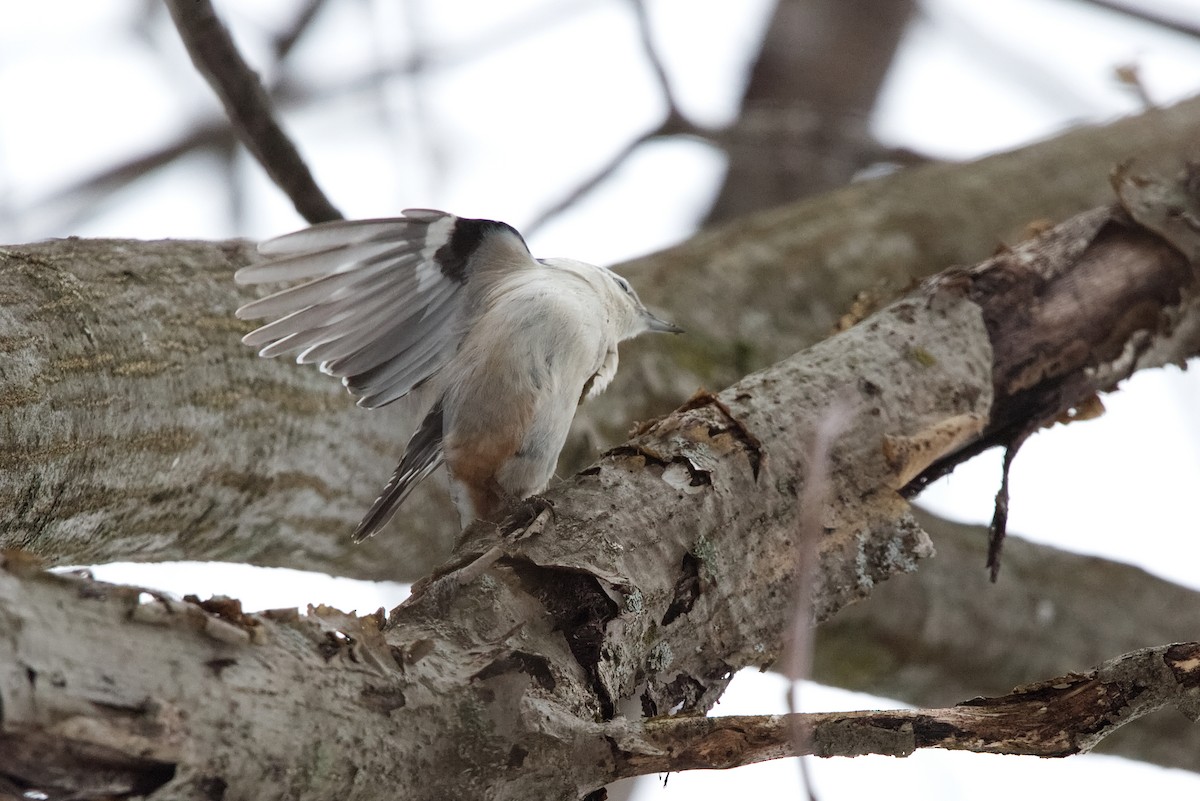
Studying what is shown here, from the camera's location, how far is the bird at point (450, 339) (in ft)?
6.29

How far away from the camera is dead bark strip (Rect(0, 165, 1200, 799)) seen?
2.81 feet

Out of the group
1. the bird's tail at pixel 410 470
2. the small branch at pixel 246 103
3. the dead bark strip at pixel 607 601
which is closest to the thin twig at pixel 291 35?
the small branch at pixel 246 103

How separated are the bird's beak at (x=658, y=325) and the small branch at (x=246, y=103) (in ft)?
2.39

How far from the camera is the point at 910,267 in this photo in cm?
296

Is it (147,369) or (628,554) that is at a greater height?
(147,369)

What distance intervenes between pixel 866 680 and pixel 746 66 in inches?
104

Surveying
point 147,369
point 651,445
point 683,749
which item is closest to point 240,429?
point 147,369

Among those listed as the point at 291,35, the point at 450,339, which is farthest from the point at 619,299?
the point at 291,35

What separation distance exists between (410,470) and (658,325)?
0.80 metres

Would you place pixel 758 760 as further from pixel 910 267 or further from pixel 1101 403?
pixel 910 267

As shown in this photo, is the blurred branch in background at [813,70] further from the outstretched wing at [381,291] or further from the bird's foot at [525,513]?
the bird's foot at [525,513]

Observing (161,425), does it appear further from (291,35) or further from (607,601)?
(291,35)

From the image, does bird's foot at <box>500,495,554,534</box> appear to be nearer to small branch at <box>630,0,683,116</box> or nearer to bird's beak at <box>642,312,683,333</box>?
bird's beak at <box>642,312,683,333</box>

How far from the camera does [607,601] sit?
1336 millimetres
